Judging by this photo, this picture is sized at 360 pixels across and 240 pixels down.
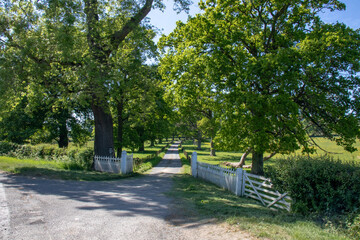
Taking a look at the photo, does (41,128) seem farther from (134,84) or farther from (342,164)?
(342,164)

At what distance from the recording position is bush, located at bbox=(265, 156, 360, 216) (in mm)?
6383

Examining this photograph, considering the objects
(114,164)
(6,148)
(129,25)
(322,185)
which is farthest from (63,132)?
(322,185)

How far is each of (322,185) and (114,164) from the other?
1287 centimetres

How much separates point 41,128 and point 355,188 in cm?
3251

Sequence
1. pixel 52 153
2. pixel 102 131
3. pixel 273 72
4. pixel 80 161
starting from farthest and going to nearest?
pixel 52 153 < pixel 80 161 < pixel 102 131 < pixel 273 72

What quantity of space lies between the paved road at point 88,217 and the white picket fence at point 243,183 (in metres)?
3.27

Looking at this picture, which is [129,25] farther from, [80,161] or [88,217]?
[88,217]

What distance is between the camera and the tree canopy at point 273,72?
12445 mm

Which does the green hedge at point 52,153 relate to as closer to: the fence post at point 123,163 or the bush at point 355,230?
the fence post at point 123,163

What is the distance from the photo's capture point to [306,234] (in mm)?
4840

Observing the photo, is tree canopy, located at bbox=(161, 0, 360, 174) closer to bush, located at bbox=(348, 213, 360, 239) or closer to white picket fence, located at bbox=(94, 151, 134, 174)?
white picket fence, located at bbox=(94, 151, 134, 174)

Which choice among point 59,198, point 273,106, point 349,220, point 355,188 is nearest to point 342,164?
point 355,188

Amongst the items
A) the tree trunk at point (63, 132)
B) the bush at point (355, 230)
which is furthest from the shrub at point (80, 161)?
the bush at point (355, 230)

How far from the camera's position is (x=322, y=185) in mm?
6715
